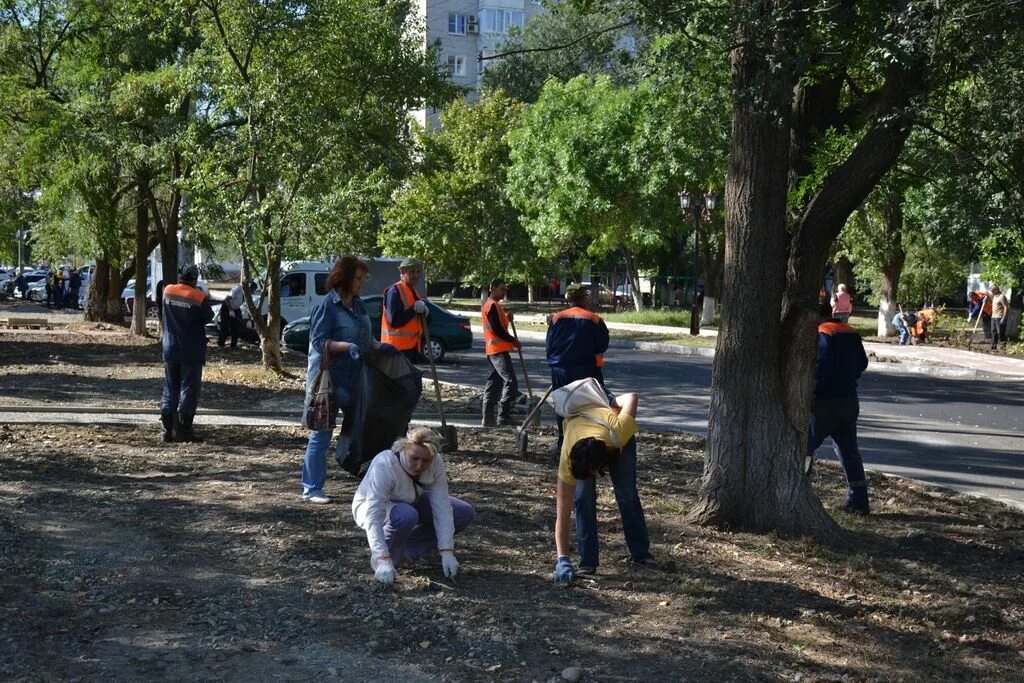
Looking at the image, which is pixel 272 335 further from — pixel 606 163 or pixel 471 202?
pixel 471 202

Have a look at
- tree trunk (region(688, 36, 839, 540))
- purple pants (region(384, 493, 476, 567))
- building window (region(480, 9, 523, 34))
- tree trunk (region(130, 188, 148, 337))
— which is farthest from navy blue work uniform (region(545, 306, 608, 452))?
building window (region(480, 9, 523, 34))

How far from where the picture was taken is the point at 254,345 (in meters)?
27.4

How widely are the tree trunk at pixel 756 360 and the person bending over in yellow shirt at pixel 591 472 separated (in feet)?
4.40

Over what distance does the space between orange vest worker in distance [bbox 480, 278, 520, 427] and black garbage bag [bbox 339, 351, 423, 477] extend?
12.2 feet

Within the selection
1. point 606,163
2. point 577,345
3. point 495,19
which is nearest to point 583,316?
point 577,345

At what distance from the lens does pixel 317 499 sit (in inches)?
328

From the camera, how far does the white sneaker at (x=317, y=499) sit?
27.3 ft

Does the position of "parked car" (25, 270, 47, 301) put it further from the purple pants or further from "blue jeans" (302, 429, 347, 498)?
the purple pants

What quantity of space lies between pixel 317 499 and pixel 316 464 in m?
0.25

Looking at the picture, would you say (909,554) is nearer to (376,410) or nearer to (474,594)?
(474,594)

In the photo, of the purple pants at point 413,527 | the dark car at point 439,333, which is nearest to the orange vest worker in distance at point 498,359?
the purple pants at point 413,527

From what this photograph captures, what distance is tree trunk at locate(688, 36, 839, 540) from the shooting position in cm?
788

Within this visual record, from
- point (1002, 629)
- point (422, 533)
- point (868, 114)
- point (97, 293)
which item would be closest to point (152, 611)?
point (422, 533)

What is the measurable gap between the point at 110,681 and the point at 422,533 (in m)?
2.15
